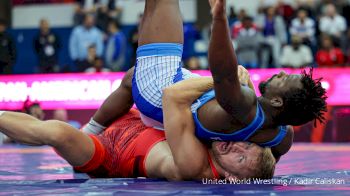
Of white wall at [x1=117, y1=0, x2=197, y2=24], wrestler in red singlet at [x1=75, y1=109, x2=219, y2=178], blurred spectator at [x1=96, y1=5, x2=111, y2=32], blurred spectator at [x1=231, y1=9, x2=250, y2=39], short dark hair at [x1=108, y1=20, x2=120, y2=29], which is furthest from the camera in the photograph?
white wall at [x1=117, y1=0, x2=197, y2=24]

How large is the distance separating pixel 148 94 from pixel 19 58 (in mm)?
9535

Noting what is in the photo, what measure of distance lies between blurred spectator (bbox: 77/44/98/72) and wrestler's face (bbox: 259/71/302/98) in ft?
26.4

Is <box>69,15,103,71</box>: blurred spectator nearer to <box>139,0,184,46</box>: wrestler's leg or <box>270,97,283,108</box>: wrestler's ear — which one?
<box>139,0,184,46</box>: wrestler's leg

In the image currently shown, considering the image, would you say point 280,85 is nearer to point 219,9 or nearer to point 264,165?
point 264,165

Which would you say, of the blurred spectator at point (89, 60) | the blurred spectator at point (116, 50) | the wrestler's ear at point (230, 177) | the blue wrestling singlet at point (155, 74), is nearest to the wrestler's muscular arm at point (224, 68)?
the wrestler's ear at point (230, 177)

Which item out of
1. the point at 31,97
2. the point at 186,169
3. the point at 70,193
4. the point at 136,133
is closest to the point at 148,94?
the point at 136,133

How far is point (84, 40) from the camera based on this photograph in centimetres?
1268

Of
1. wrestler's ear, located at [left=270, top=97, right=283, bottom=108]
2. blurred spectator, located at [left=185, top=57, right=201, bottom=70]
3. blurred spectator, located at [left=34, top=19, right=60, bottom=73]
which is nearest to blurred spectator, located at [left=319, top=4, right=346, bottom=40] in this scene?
blurred spectator, located at [left=185, top=57, right=201, bottom=70]

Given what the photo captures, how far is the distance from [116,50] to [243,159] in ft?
28.1

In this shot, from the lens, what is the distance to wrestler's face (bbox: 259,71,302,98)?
3.92 meters

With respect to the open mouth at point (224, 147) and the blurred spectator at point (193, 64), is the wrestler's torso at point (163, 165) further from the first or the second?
the blurred spectator at point (193, 64)

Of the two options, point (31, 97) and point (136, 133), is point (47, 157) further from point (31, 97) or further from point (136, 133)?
point (31, 97)

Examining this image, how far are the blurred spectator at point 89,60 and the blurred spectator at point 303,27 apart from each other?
10.6 ft

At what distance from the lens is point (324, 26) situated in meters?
12.1
